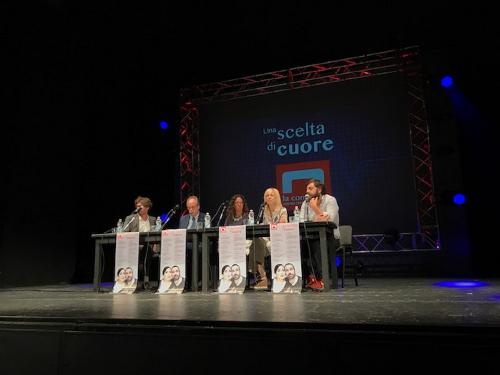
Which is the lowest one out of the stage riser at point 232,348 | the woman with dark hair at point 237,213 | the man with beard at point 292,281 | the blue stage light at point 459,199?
the stage riser at point 232,348

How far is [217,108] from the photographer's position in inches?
317

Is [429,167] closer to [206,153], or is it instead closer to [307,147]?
[307,147]

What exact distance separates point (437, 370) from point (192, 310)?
1.26 metres

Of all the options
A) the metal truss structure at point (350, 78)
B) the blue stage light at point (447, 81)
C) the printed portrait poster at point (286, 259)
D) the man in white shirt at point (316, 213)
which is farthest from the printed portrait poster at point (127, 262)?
the blue stage light at point (447, 81)

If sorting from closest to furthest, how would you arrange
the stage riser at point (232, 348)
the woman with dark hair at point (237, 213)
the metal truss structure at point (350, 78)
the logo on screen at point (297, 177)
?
the stage riser at point (232, 348) < the woman with dark hair at point (237, 213) < the metal truss structure at point (350, 78) < the logo on screen at point (297, 177)

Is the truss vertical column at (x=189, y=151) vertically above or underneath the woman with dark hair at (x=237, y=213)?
above

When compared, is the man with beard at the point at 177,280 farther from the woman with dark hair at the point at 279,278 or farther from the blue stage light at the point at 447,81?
the blue stage light at the point at 447,81

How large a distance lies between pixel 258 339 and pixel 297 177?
5675 mm

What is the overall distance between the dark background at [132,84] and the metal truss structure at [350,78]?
25cm

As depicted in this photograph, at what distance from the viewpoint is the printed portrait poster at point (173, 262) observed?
3904 mm

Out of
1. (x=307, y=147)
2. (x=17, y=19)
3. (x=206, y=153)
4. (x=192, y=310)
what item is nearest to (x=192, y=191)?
(x=206, y=153)

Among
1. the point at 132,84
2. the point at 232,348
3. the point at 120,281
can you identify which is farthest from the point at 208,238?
the point at 132,84

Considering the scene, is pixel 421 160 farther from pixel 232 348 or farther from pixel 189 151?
pixel 232 348

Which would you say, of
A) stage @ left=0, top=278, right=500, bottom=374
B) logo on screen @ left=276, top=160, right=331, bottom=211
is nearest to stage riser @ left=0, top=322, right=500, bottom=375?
stage @ left=0, top=278, right=500, bottom=374
